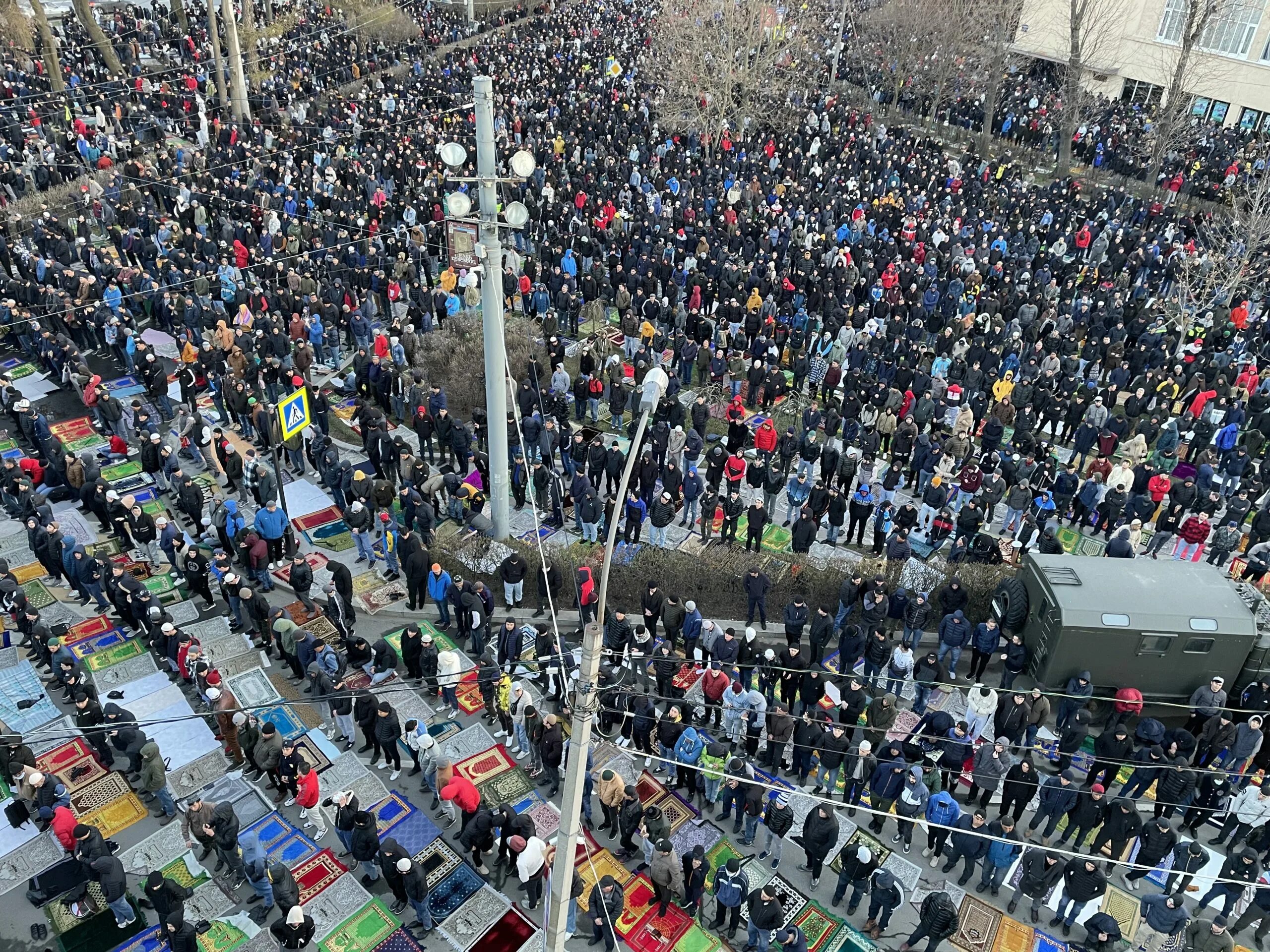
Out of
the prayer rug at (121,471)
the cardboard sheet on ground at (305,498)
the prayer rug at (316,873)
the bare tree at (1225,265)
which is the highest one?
the bare tree at (1225,265)

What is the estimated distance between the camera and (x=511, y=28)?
5319cm

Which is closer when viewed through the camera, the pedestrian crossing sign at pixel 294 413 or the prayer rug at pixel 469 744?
the prayer rug at pixel 469 744

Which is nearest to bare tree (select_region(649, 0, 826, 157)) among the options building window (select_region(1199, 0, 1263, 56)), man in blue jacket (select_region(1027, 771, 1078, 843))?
building window (select_region(1199, 0, 1263, 56))

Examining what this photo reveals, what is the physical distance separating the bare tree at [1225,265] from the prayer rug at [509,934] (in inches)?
815

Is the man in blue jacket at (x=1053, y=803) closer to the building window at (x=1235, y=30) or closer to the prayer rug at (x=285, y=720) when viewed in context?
the prayer rug at (x=285, y=720)

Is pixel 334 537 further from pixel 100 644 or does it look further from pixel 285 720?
pixel 285 720

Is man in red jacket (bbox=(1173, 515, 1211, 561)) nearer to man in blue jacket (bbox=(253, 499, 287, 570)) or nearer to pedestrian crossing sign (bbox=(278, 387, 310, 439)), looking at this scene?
pedestrian crossing sign (bbox=(278, 387, 310, 439))

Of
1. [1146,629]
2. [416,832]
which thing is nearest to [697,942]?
[416,832]

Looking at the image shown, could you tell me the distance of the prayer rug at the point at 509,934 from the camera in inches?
438

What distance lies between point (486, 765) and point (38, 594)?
850cm

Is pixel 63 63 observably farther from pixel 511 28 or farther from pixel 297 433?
pixel 297 433

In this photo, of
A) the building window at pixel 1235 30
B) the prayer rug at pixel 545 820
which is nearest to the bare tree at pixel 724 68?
the building window at pixel 1235 30

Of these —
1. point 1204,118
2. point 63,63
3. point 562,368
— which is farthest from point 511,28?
point 562,368

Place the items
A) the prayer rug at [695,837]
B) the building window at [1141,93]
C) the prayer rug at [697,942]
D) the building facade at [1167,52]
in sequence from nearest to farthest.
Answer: the prayer rug at [697,942] → the prayer rug at [695,837] → the building facade at [1167,52] → the building window at [1141,93]
